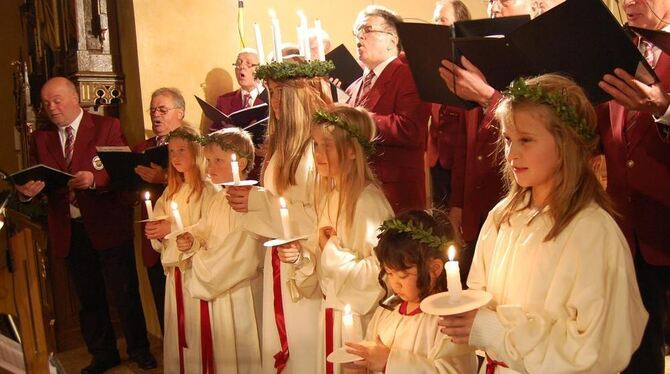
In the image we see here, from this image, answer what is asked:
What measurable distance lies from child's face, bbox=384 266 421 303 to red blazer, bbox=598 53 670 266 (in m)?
0.68

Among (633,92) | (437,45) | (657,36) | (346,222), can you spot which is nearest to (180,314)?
(346,222)

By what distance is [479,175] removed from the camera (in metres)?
2.72

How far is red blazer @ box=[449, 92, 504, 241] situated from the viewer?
2.70 meters

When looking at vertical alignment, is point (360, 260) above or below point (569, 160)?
below

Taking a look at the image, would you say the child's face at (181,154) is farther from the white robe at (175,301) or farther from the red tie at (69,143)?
the red tie at (69,143)

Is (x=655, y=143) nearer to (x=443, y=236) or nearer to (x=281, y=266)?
(x=443, y=236)

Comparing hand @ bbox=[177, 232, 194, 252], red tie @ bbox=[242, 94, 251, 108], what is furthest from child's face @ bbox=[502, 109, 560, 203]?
red tie @ bbox=[242, 94, 251, 108]

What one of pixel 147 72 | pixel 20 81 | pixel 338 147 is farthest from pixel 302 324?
pixel 20 81

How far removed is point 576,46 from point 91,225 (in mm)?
2910

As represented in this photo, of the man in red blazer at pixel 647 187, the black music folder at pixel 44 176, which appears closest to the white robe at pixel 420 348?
the man in red blazer at pixel 647 187

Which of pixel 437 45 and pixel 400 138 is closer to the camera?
pixel 437 45

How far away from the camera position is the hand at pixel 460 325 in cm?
170

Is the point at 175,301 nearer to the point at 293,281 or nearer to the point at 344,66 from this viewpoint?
the point at 293,281

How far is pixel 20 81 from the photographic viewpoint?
4996mm
